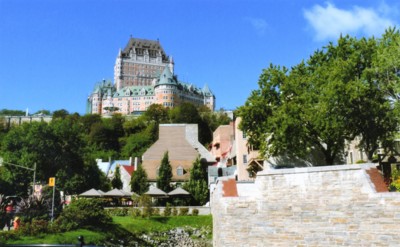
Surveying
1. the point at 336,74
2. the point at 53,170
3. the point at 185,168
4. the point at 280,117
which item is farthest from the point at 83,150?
the point at 336,74

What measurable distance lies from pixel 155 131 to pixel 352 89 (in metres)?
81.5

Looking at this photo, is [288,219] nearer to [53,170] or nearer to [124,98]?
[53,170]

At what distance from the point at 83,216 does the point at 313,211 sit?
2091cm

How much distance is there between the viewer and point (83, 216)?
101ft

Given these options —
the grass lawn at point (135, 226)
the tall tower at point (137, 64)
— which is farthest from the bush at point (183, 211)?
the tall tower at point (137, 64)

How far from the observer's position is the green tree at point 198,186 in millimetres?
47719

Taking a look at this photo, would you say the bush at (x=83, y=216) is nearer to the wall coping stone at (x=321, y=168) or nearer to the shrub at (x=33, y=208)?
the shrub at (x=33, y=208)

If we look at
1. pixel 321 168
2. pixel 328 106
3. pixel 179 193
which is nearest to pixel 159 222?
pixel 179 193

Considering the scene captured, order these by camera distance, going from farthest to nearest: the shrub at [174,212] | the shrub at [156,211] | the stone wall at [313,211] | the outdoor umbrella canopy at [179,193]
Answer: the outdoor umbrella canopy at [179,193] → the shrub at [174,212] → the shrub at [156,211] → the stone wall at [313,211]

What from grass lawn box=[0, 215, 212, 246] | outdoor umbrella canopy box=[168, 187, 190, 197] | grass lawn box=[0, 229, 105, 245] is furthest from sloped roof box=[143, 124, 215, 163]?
grass lawn box=[0, 229, 105, 245]

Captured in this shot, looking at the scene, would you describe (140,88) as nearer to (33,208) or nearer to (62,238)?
(33,208)

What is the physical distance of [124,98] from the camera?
169125 millimetres

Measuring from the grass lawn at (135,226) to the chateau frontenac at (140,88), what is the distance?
117986 millimetres

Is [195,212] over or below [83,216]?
below
